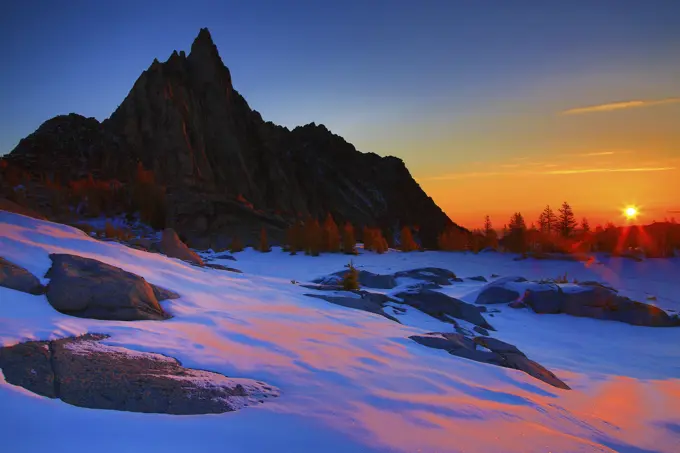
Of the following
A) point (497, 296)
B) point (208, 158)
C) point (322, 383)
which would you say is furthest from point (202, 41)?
point (322, 383)

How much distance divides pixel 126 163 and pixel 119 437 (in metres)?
69.8

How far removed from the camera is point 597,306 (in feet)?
48.6

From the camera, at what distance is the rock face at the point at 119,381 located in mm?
3646

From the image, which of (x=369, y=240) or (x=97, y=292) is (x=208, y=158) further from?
(x=97, y=292)

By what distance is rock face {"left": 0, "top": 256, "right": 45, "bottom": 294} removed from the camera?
5941 mm

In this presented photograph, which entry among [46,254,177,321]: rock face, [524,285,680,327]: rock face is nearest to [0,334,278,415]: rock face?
[46,254,177,321]: rock face

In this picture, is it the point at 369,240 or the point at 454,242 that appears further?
the point at 369,240

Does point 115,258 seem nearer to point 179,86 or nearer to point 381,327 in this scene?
point 381,327

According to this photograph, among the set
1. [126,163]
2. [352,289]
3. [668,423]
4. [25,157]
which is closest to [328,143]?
[126,163]

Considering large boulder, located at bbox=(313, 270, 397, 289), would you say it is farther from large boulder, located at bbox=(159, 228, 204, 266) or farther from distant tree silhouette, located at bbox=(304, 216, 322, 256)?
distant tree silhouette, located at bbox=(304, 216, 322, 256)

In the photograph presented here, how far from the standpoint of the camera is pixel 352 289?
13.5 meters

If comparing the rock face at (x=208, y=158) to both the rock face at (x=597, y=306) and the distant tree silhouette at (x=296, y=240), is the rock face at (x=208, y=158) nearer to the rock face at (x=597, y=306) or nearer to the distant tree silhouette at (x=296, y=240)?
the distant tree silhouette at (x=296, y=240)

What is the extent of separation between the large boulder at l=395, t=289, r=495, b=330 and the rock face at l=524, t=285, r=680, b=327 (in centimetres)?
366

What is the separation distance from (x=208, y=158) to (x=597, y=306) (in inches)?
2808
